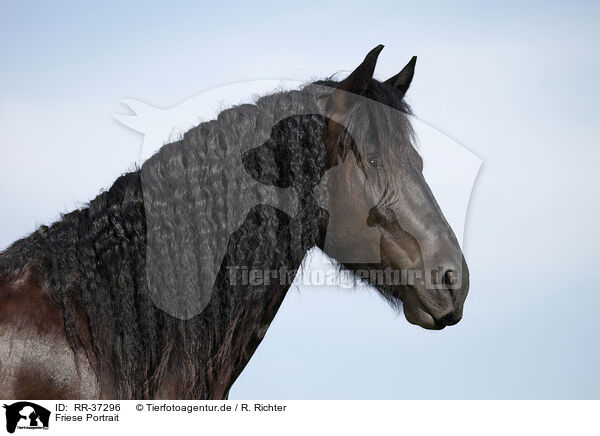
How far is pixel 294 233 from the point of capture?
11.3 feet

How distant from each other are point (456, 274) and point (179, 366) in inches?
66.8

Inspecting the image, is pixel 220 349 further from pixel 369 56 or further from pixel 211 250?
pixel 369 56

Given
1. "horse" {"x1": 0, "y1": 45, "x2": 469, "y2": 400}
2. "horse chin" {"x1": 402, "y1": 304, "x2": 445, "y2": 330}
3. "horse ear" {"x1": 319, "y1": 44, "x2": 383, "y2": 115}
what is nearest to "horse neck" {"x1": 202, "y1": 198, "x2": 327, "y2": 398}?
"horse" {"x1": 0, "y1": 45, "x2": 469, "y2": 400}

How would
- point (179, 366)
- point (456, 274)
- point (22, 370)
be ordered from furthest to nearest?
point (456, 274)
point (179, 366)
point (22, 370)

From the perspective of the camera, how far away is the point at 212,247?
3.35 metres

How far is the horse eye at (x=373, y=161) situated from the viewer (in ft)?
11.7

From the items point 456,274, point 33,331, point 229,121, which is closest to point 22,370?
point 33,331

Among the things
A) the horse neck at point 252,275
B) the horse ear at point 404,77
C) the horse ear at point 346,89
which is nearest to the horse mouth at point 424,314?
the horse neck at point 252,275
